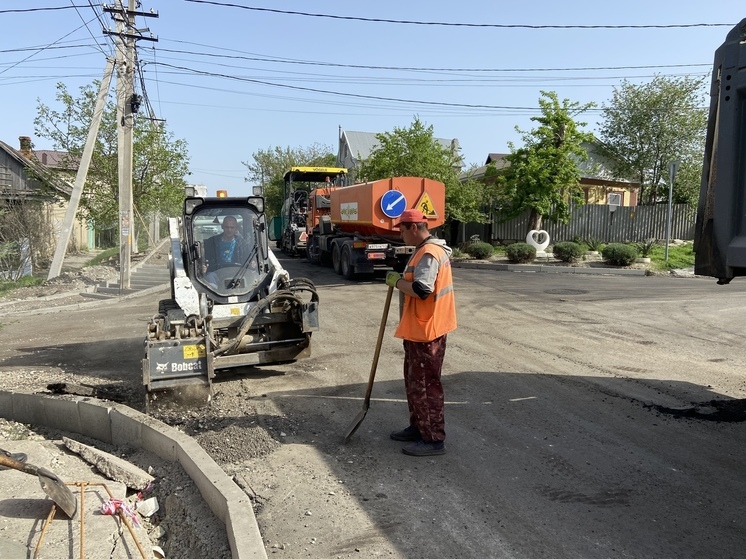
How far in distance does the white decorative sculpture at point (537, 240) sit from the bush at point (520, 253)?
3.71 feet

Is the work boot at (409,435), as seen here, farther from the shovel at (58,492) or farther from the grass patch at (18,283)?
the grass patch at (18,283)

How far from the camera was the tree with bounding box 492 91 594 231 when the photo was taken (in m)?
23.0

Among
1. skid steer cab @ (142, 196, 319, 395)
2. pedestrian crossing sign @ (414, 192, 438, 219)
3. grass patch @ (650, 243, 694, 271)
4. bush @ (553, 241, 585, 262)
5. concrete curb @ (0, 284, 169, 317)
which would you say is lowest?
concrete curb @ (0, 284, 169, 317)

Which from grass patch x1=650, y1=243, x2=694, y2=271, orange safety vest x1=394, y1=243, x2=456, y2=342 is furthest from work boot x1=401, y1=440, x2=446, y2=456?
grass patch x1=650, y1=243, x2=694, y2=271

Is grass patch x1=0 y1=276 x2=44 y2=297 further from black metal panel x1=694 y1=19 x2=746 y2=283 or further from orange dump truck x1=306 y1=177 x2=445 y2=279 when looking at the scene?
black metal panel x1=694 y1=19 x2=746 y2=283

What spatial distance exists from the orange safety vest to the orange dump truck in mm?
9823

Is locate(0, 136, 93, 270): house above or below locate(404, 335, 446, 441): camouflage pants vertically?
above

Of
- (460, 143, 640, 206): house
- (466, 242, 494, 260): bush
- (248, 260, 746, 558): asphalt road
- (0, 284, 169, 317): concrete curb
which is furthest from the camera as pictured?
(460, 143, 640, 206): house

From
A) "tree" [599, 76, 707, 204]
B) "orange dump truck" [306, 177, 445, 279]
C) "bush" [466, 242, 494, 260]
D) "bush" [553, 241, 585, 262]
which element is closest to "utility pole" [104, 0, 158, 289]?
"orange dump truck" [306, 177, 445, 279]

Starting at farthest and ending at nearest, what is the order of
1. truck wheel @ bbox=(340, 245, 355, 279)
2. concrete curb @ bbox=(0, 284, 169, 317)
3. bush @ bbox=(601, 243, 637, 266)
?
bush @ bbox=(601, 243, 637, 266) < truck wheel @ bbox=(340, 245, 355, 279) < concrete curb @ bbox=(0, 284, 169, 317)

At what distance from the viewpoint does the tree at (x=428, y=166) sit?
78.8ft

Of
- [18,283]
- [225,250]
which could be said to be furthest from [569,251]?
[18,283]

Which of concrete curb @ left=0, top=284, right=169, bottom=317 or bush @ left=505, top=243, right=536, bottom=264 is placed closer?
concrete curb @ left=0, top=284, right=169, bottom=317

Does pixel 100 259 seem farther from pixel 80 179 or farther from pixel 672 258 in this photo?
pixel 672 258
